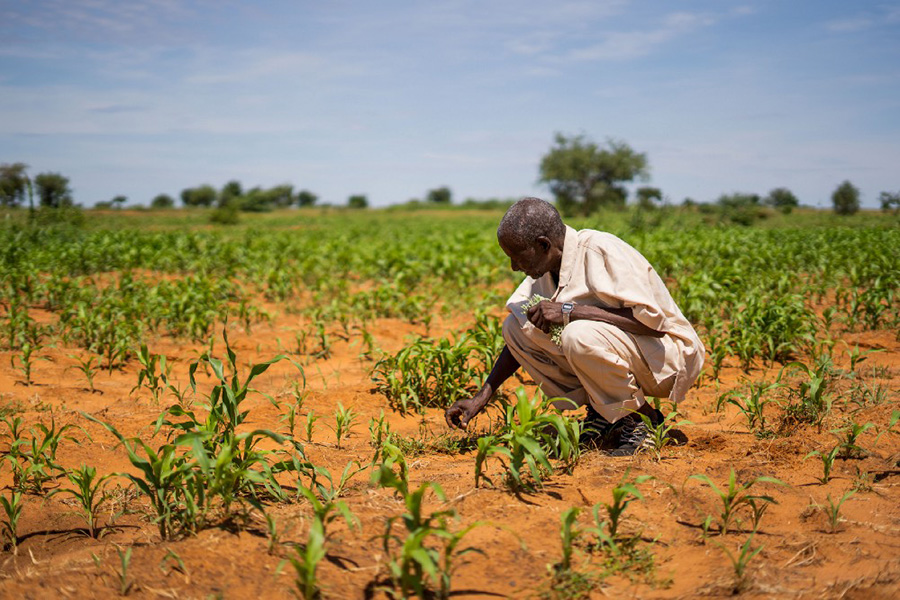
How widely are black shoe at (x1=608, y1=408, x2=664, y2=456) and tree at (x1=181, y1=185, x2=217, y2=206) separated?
61554 millimetres

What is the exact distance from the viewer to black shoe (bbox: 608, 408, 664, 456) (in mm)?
3117

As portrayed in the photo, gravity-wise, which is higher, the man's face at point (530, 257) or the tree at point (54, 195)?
the tree at point (54, 195)

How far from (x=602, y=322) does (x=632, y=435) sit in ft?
1.84

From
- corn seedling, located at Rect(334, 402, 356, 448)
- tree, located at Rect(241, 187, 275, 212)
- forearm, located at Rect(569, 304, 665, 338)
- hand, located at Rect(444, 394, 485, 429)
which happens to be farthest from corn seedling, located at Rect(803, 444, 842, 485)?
tree, located at Rect(241, 187, 275, 212)

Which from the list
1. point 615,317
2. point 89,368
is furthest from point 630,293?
point 89,368

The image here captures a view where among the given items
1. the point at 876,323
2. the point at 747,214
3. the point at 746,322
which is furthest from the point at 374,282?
the point at 747,214

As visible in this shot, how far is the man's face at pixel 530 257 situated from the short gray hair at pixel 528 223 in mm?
21

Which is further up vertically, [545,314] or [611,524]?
[545,314]

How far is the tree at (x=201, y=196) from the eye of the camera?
201ft

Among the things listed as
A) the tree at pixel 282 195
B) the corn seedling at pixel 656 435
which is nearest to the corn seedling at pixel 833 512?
the corn seedling at pixel 656 435

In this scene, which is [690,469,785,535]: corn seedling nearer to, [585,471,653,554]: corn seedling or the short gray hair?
[585,471,653,554]: corn seedling

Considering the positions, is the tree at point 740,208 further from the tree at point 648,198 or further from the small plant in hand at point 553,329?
the small plant in hand at point 553,329

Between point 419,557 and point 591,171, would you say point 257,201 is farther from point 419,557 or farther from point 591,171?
point 419,557

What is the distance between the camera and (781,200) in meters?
33.6
